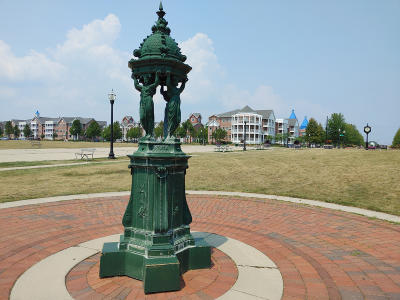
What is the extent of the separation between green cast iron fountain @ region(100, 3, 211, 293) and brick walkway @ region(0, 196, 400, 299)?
1520 mm

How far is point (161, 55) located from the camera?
3.94 m

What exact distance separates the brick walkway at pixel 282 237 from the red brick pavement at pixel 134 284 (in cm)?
81

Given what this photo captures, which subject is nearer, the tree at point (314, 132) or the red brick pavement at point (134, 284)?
the red brick pavement at point (134, 284)

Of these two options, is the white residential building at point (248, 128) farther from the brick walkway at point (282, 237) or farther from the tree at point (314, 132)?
the brick walkway at point (282, 237)

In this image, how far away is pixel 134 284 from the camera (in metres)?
3.78

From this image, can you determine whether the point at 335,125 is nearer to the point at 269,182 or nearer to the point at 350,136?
the point at 350,136

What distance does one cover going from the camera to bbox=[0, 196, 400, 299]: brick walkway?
12.7 ft

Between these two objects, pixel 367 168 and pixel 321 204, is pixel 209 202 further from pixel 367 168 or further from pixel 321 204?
pixel 367 168

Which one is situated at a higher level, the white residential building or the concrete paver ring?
the white residential building

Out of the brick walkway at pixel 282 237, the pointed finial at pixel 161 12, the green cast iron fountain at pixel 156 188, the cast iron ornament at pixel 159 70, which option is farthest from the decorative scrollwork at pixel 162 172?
the pointed finial at pixel 161 12

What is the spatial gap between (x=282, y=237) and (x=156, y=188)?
10.8 ft

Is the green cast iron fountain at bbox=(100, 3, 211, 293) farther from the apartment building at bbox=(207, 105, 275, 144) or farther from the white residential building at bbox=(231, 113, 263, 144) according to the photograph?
the white residential building at bbox=(231, 113, 263, 144)

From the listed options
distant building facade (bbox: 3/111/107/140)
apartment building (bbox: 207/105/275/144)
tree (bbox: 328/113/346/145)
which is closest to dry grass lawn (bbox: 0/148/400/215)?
tree (bbox: 328/113/346/145)

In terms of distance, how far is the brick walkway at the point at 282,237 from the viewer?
3863 mm
